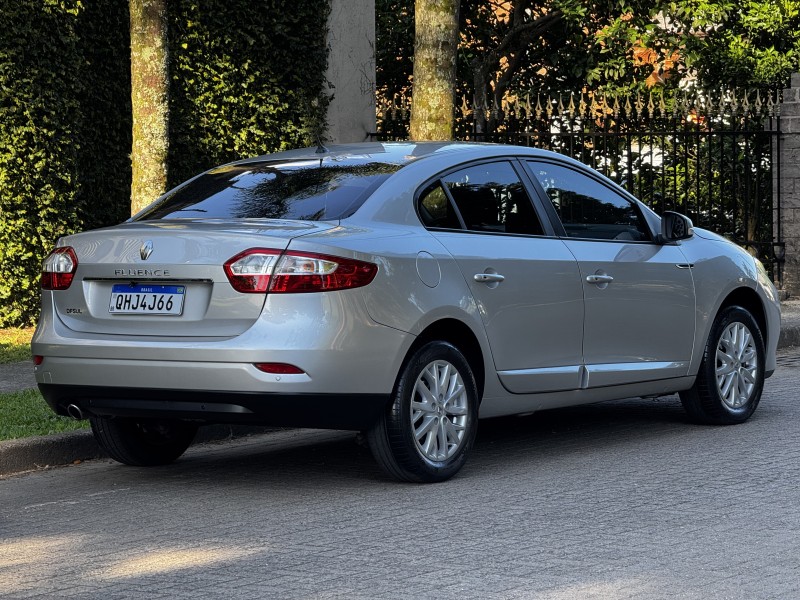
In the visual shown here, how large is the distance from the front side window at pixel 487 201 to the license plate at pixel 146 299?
1312 mm

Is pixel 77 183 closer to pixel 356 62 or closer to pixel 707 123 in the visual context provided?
pixel 356 62

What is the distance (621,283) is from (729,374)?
1.27 m

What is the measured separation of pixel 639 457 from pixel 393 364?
5.98 ft

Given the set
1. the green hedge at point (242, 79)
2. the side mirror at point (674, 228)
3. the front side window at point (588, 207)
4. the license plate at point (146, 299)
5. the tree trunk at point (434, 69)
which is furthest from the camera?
the green hedge at point (242, 79)

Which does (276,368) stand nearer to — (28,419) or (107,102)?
(28,419)

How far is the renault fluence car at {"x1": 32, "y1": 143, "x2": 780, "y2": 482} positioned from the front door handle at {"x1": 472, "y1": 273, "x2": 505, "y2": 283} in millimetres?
11

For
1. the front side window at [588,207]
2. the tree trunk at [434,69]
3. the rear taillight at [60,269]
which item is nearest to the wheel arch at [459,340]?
the front side window at [588,207]

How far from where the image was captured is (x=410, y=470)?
22.3ft

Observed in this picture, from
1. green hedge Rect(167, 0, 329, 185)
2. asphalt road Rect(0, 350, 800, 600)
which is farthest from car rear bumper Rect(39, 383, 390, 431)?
green hedge Rect(167, 0, 329, 185)

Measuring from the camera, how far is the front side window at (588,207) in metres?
7.96

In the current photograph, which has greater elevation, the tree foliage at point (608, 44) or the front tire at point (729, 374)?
the tree foliage at point (608, 44)

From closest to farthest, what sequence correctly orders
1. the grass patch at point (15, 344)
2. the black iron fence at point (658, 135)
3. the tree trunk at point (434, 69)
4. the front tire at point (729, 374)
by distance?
the front tire at point (729, 374), the grass patch at point (15, 344), the tree trunk at point (434, 69), the black iron fence at point (658, 135)

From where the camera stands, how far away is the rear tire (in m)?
7.56

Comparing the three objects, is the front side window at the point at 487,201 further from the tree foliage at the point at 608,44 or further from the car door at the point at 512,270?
the tree foliage at the point at 608,44
